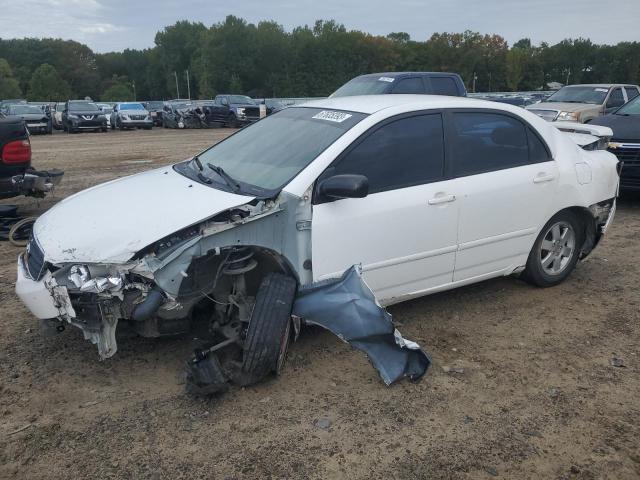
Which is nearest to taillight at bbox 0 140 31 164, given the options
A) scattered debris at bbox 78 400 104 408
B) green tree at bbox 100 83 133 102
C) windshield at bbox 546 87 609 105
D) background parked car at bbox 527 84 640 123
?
scattered debris at bbox 78 400 104 408

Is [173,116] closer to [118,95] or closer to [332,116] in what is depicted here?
[332,116]

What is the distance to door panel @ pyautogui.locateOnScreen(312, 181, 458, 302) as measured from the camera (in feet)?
11.1

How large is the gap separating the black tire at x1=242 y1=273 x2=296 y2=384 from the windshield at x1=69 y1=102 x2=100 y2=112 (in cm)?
2626

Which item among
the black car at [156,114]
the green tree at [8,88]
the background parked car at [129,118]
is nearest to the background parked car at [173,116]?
the black car at [156,114]

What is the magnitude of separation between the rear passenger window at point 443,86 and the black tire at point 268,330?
873 centimetres

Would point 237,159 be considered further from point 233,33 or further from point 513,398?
point 233,33

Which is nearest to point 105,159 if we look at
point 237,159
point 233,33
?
point 237,159

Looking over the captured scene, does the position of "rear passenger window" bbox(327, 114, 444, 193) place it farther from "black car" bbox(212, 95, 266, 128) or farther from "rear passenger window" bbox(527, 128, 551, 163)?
"black car" bbox(212, 95, 266, 128)

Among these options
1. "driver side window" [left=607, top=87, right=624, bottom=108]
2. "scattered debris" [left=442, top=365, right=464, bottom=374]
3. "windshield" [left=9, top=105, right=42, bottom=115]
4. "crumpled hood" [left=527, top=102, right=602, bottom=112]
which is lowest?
"scattered debris" [left=442, top=365, right=464, bottom=374]

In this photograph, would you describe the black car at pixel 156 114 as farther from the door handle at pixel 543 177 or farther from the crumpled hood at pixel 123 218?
the door handle at pixel 543 177

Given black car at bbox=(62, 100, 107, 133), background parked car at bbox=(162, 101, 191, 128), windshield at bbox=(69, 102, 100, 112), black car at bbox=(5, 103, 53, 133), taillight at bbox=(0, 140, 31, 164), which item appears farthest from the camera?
background parked car at bbox=(162, 101, 191, 128)

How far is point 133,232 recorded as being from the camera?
3.08m

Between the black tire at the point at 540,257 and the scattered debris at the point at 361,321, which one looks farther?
the black tire at the point at 540,257

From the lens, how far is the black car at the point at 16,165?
655cm
